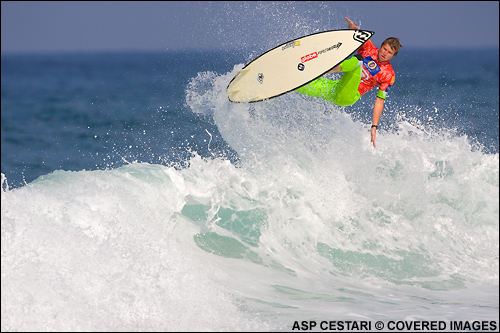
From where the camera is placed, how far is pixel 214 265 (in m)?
7.26

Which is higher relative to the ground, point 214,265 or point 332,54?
point 332,54

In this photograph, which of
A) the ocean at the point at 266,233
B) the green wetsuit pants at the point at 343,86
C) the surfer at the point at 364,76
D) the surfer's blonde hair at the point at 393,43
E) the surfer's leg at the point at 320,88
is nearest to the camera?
the ocean at the point at 266,233

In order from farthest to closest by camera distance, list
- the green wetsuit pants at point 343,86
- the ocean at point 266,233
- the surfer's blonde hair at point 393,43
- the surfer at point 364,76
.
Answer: the green wetsuit pants at point 343,86 < the surfer at point 364,76 < the surfer's blonde hair at point 393,43 < the ocean at point 266,233

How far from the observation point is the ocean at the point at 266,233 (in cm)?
572

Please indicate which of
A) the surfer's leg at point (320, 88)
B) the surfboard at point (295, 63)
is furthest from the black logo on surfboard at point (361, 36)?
the surfer's leg at point (320, 88)

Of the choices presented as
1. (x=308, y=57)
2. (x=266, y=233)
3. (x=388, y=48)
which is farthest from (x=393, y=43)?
(x=266, y=233)

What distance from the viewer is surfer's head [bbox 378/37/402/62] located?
282 inches

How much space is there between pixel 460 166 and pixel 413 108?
10315 millimetres

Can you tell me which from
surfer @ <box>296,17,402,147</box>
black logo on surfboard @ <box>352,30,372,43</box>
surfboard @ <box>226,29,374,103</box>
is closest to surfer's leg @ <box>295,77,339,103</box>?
surfer @ <box>296,17,402,147</box>

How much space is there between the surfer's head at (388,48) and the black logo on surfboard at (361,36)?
0.79 ft

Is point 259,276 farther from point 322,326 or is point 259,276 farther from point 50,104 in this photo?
point 50,104

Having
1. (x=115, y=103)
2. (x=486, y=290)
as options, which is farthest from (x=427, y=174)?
(x=115, y=103)

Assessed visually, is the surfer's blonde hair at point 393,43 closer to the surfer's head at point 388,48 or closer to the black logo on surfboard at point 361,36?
the surfer's head at point 388,48

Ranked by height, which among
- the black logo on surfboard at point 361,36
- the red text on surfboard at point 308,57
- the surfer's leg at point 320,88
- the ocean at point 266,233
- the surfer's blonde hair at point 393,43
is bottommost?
the ocean at point 266,233
